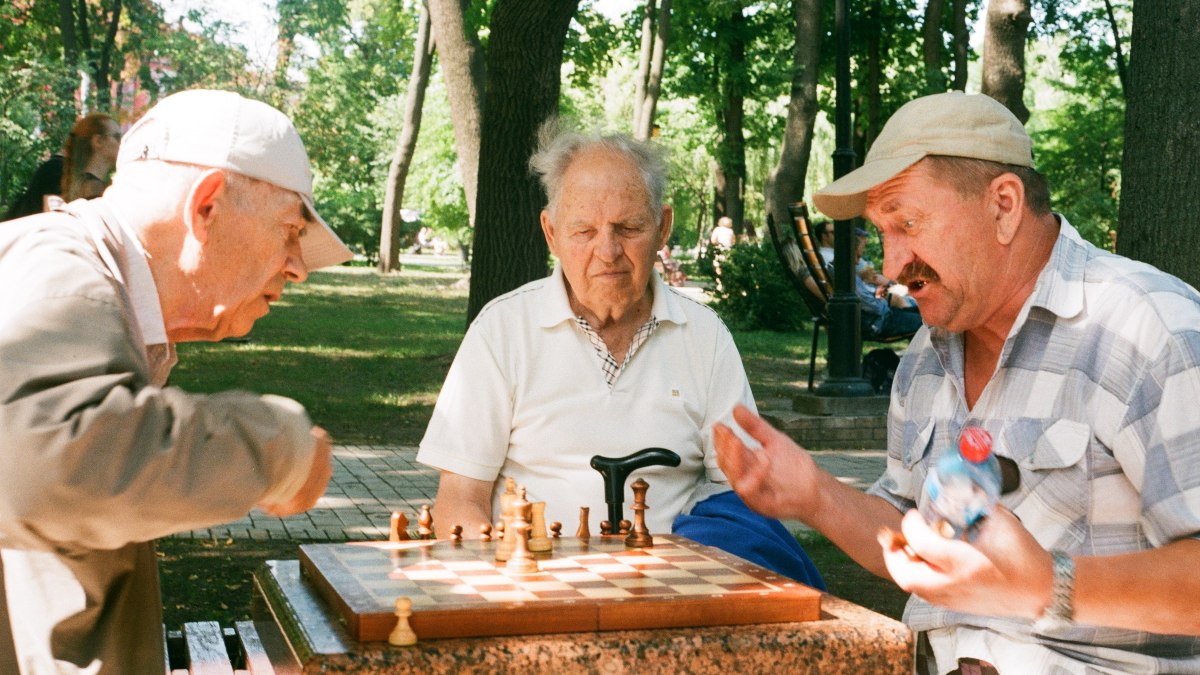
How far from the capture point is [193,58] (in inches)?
1473

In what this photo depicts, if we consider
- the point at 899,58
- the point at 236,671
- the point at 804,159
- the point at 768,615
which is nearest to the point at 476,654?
the point at 768,615

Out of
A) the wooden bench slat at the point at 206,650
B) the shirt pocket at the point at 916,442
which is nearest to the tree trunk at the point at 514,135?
the wooden bench slat at the point at 206,650

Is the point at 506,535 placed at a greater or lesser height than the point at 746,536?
greater

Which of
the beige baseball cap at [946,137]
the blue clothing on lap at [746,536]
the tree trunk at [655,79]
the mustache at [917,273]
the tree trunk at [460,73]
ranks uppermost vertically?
the tree trunk at [655,79]

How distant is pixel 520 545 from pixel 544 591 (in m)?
0.19

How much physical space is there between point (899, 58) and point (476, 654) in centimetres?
2921

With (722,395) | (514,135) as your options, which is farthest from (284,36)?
(722,395)

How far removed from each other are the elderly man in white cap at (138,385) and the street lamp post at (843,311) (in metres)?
8.36

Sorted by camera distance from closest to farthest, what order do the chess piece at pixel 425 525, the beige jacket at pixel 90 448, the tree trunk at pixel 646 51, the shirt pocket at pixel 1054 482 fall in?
1. the beige jacket at pixel 90 448
2. the shirt pocket at pixel 1054 482
3. the chess piece at pixel 425 525
4. the tree trunk at pixel 646 51

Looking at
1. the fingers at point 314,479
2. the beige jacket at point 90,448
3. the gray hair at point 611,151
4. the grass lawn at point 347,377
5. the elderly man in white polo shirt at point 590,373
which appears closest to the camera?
the beige jacket at point 90,448

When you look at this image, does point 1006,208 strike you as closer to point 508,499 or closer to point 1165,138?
point 508,499

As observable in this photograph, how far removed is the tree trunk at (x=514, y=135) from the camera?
8719 millimetres

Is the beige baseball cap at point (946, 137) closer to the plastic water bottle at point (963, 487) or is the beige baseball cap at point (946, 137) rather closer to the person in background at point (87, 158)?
the plastic water bottle at point (963, 487)

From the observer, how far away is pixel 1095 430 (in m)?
2.58
